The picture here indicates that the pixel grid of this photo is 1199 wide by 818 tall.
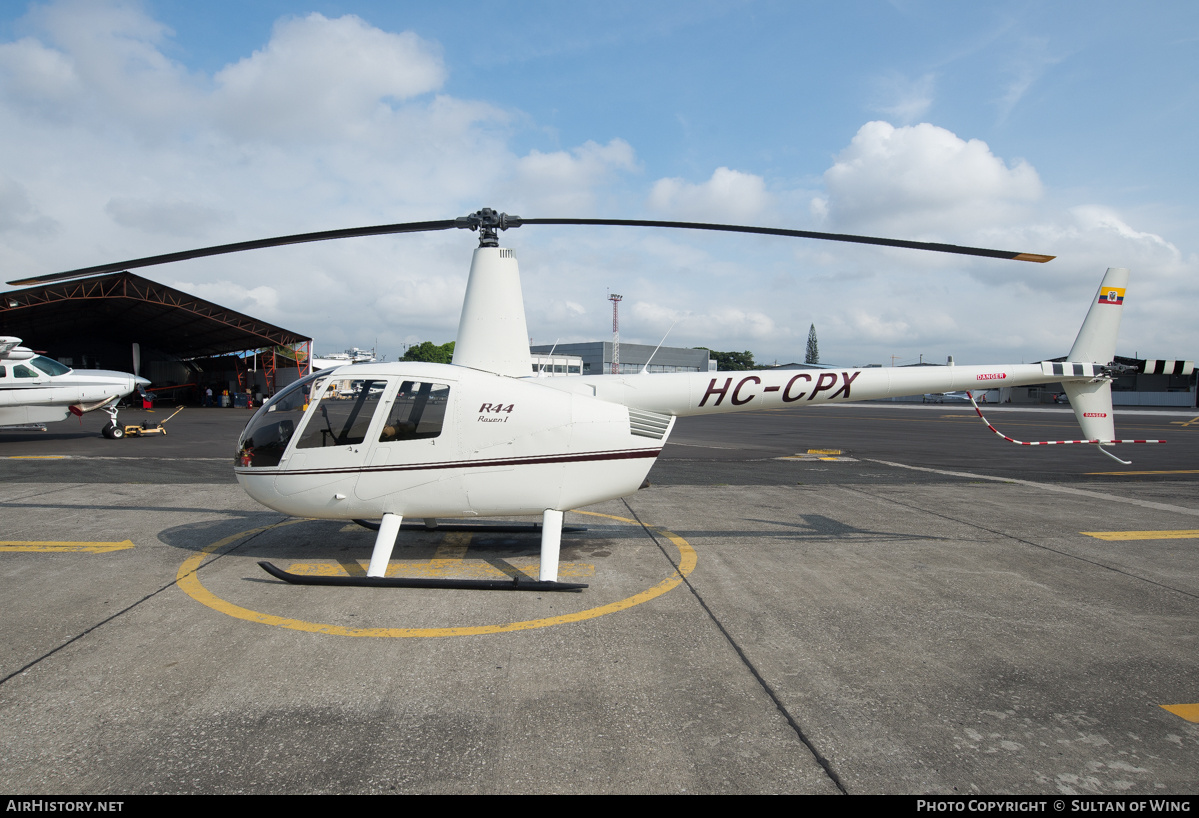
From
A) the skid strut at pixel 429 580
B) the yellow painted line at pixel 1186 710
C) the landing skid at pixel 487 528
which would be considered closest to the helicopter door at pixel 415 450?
the skid strut at pixel 429 580

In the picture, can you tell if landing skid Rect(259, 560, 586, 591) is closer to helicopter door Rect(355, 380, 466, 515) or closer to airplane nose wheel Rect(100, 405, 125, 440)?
helicopter door Rect(355, 380, 466, 515)

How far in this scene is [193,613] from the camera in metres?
4.84

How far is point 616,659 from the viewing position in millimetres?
4090

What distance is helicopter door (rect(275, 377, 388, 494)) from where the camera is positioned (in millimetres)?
5773

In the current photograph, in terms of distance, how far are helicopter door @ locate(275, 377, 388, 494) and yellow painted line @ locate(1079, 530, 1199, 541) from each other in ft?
29.7

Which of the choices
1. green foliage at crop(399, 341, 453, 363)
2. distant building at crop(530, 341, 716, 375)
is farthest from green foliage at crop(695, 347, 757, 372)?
green foliage at crop(399, 341, 453, 363)

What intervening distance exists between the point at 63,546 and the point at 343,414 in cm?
396

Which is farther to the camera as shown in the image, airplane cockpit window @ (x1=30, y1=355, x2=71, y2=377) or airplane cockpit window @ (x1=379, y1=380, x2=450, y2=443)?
airplane cockpit window @ (x1=30, y1=355, x2=71, y2=377)

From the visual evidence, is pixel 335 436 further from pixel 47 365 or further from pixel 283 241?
pixel 47 365

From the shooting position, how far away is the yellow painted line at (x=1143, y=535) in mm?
7590

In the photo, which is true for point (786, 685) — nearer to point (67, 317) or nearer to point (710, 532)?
point (710, 532)

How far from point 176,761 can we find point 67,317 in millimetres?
49194

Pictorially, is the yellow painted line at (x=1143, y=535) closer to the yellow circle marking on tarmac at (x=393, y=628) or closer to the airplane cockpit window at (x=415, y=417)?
the yellow circle marking on tarmac at (x=393, y=628)
